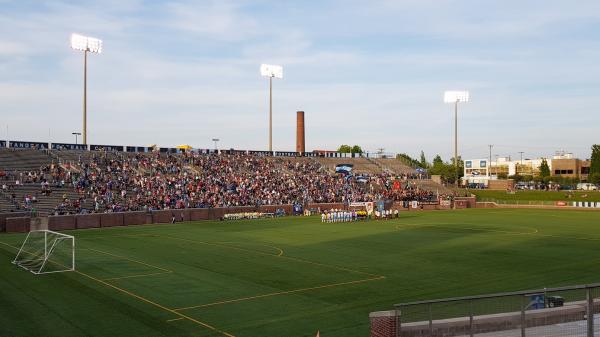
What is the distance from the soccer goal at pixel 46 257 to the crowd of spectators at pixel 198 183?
637 inches

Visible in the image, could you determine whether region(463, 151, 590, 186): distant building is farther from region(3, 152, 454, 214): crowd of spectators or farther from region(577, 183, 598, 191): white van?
region(3, 152, 454, 214): crowd of spectators

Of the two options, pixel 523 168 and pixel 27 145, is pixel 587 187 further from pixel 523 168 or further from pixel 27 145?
pixel 27 145

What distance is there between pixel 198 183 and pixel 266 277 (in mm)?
43153

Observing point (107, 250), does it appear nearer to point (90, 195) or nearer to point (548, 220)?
point (90, 195)

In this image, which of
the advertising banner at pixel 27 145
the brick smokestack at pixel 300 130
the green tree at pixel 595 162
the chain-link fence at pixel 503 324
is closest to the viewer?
the chain-link fence at pixel 503 324

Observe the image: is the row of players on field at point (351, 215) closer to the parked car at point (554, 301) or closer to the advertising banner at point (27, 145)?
the advertising banner at point (27, 145)

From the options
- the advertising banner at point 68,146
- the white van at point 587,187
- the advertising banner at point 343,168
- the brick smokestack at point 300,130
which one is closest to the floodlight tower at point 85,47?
the advertising banner at point 68,146

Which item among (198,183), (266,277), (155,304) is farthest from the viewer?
(198,183)

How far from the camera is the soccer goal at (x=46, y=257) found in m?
27.0

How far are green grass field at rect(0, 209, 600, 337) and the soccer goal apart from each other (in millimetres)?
670

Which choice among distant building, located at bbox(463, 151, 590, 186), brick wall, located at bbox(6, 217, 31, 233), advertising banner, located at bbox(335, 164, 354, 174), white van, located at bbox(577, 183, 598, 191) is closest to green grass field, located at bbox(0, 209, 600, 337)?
brick wall, located at bbox(6, 217, 31, 233)

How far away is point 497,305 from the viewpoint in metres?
13.9

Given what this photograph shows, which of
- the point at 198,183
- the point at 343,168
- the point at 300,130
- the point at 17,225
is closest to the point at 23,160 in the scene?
the point at 17,225

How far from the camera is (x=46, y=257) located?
27172mm
